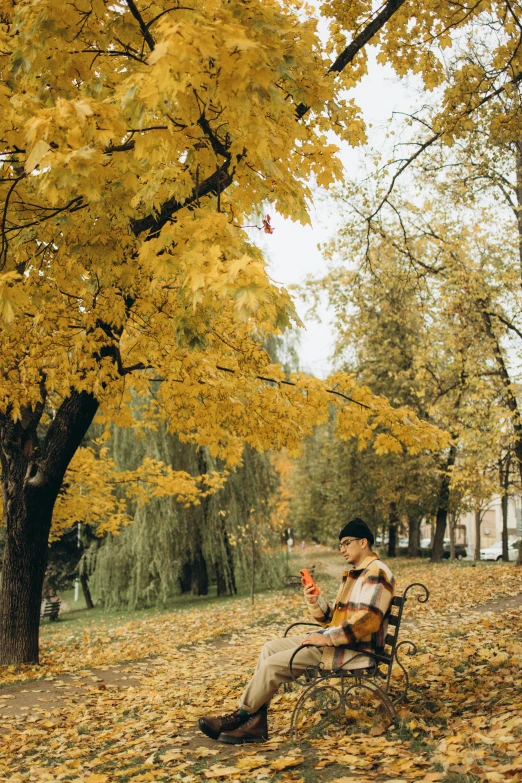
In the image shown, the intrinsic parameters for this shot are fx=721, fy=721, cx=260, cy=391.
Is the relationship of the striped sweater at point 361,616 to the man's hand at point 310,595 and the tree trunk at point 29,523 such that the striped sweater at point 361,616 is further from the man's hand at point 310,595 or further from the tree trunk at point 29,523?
the tree trunk at point 29,523

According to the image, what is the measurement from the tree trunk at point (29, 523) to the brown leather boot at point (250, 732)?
4365mm

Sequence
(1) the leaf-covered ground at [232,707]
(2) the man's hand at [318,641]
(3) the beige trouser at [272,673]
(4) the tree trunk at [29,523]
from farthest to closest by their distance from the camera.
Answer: (4) the tree trunk at [29,523], (3) the beige trouser at [272,673], (2) the man's hand at [318,641], (1) the leaf-covered ground at [232,707]

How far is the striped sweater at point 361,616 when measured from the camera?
411 cm

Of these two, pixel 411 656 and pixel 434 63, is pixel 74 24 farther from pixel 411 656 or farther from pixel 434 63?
pixel 411 656

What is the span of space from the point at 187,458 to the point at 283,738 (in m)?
12.8

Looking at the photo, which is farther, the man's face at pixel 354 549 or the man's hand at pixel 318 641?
the man's face at pixel 354 549

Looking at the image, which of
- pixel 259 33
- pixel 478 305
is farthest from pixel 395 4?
pixel 478 305

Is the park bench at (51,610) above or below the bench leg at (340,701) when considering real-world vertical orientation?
below

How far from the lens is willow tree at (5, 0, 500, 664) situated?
3.35 meters

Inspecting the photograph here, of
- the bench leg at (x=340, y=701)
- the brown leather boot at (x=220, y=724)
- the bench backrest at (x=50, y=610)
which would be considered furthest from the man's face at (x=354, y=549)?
the bench backrest at (x=50, y=610)

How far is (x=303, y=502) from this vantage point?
Answer: 29969 mm

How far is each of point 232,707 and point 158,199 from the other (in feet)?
12.4

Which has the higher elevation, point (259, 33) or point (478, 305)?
point (478, 305)

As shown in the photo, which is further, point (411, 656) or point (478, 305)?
point (478, 305)
